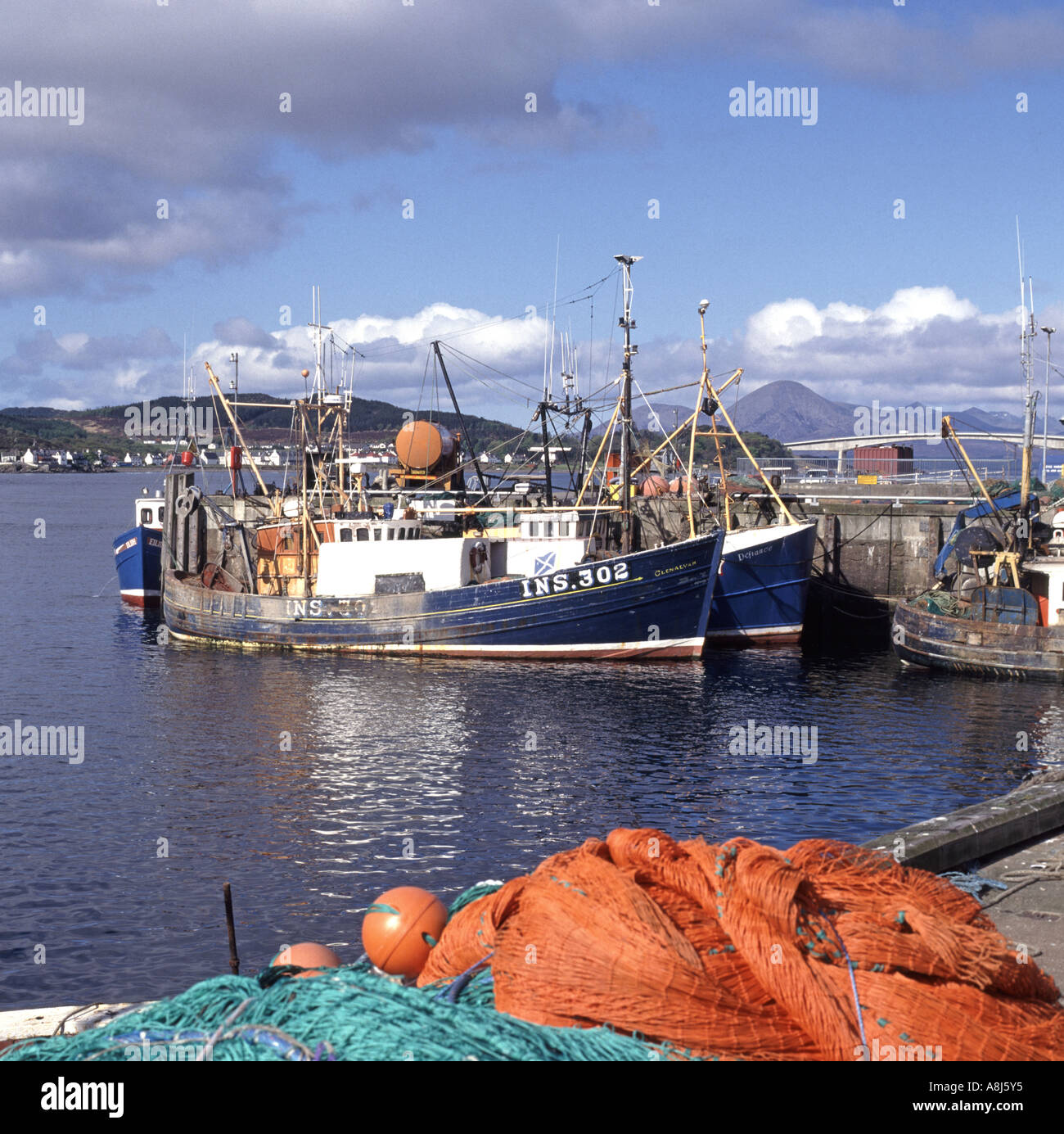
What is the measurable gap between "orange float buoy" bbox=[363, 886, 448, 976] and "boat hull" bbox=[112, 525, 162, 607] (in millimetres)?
42401

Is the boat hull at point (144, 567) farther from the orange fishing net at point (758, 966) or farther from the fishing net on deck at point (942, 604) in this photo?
the orange fishing net at point (758, 966)

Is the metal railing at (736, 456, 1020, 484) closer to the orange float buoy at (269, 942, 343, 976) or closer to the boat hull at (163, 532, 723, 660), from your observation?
the boat hull at (163, 532, 723, 660)

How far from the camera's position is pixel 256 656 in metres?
35.7

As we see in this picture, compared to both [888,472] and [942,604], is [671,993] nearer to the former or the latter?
[942,604]

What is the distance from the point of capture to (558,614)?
3331 centimetres

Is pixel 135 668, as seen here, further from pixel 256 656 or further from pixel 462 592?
pixel 462 592

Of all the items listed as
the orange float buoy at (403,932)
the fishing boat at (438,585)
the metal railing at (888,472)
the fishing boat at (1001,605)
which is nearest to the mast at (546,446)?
the fishing boat at (438,585)

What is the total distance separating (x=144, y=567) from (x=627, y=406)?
2302 centimetres

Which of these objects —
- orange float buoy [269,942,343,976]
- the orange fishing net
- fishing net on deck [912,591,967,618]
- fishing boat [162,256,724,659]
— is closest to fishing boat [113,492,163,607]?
fishing boat [162,256,724,659]

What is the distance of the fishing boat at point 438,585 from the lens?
3309 cm

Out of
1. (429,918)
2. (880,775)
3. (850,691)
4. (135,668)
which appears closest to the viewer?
(429,918)

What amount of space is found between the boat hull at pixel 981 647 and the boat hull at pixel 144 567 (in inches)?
1192

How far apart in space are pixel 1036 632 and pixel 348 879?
71.1 feet
